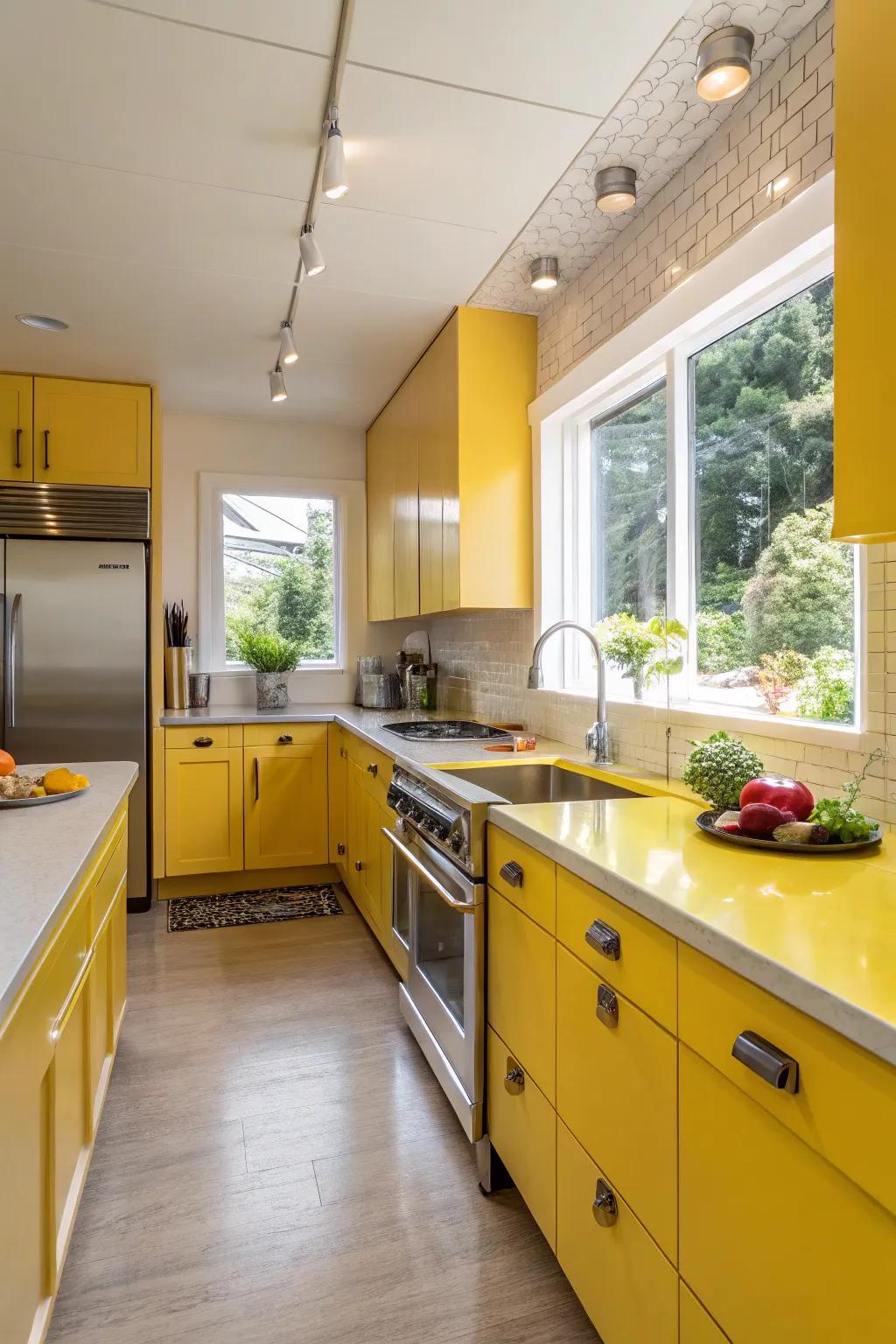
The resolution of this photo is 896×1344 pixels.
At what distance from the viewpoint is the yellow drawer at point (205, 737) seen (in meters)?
3.99

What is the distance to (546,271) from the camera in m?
2.74

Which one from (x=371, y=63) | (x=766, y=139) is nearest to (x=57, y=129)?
(x=371, y=63)

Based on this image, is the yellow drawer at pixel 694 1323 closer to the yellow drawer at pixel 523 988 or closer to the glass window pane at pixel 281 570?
the yellow drawer at pixel 523 988

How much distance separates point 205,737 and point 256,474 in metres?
1.62

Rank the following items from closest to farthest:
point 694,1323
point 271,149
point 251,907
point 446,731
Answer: point 694,1323
point 271,149
point 446,731
point 251,907

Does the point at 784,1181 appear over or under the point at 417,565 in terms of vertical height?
under

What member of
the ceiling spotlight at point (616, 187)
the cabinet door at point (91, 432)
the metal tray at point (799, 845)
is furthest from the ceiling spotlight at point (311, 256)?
the cabinet door at point (91, 432)

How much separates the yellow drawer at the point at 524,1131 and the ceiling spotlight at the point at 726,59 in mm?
2165

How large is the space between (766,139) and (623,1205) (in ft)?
7.26

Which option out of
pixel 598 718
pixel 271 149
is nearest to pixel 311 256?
pixel 271 149

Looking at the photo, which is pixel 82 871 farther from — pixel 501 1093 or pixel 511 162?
pixel 511 162

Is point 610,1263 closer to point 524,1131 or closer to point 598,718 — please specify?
point 524,1131

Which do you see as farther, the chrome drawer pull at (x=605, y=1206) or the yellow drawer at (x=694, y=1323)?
the chrome drawer pull at (x=605, y=1206)

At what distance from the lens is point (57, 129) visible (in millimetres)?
2039
